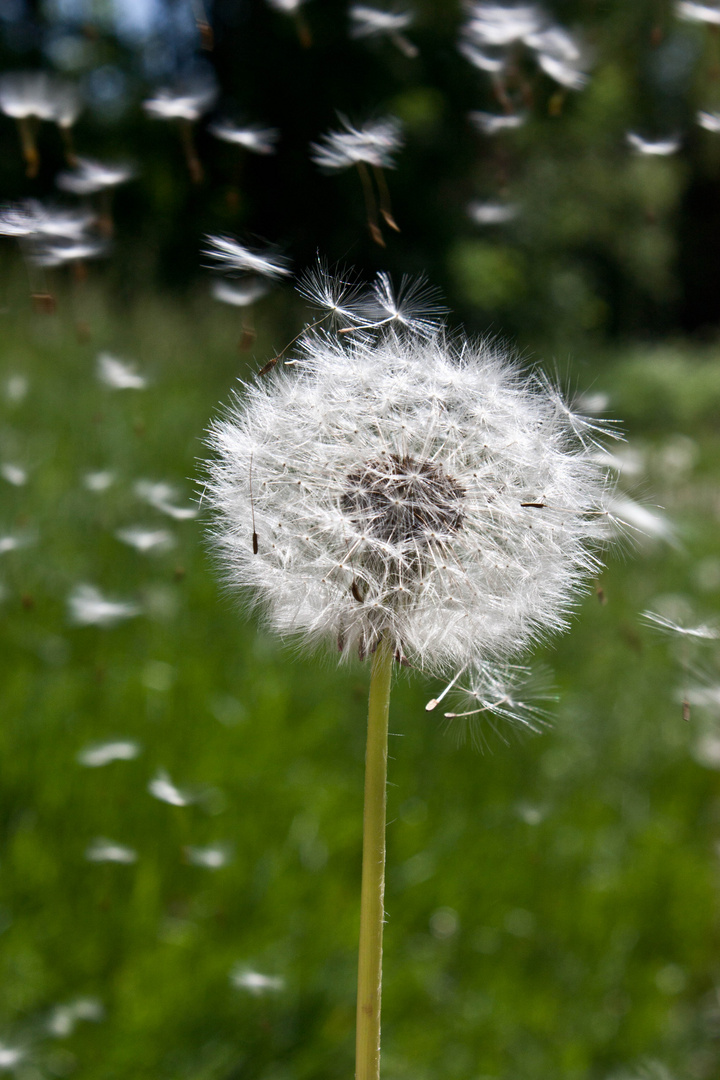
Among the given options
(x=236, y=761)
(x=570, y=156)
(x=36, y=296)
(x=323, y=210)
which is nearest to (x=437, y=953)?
(x=236, y=761)

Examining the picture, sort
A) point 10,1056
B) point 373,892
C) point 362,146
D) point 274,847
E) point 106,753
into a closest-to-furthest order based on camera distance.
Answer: point 373,892, point 362,146, point 10,1056, point 106,753, point 274,847

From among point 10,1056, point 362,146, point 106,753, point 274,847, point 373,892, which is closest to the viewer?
point 373,892

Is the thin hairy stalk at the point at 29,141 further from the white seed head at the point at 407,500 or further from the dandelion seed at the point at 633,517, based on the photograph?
the dandelion seed at the point at 633,517

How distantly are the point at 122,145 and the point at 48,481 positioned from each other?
5589mm

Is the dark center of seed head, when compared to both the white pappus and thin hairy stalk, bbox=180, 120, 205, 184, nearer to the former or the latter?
the white pappus

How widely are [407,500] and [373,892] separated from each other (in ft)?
Answer: 0.79

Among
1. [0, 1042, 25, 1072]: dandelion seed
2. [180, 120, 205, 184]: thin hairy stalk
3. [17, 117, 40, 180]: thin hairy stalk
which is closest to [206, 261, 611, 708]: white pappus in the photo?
[180, 120, 205, 184]: thin hairy stalk

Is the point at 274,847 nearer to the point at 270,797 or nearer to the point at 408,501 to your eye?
the point at 270,797

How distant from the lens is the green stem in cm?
41

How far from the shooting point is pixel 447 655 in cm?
56

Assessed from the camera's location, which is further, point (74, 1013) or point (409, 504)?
point (74, 1013)

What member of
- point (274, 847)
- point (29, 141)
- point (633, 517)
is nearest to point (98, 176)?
point (29, 141)

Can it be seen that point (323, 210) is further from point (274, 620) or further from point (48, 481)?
point (274, 620)

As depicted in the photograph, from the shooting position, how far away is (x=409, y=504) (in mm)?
566
